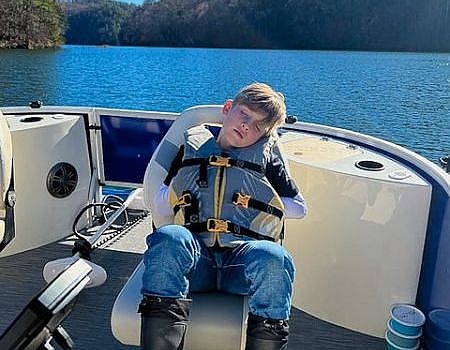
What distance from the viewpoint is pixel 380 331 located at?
6.05 ft

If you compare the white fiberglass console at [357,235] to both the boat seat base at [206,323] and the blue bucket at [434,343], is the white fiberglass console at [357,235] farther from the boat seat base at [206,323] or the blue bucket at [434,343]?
the boat seat base at [206,323]

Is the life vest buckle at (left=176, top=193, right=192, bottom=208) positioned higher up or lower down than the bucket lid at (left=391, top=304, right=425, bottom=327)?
higher up

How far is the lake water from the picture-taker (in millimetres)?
10172

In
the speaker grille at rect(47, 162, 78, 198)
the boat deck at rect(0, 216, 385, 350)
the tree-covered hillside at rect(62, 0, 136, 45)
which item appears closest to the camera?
the boat deck at rect(0, 216, 385, 350)

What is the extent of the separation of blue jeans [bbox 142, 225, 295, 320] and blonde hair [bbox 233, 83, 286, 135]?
37 centimetres

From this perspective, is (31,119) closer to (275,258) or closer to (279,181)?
(279,181)

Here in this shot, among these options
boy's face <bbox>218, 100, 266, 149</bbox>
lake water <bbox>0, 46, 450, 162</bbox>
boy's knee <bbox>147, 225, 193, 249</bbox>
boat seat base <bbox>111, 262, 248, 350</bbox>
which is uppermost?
boy's face <bbox>218, 100, 266, 149</bbox>

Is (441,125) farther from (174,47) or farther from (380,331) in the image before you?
(174,47)

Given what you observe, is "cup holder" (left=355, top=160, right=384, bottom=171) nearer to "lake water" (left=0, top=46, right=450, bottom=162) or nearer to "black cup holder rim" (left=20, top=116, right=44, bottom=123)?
"black cup holder rim" (left=20, top=116, right=44, bottom=123)

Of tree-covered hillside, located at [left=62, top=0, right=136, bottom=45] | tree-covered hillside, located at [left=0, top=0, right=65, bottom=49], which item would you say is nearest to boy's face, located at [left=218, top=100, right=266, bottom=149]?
tree-covered hillside, located at [left=0, top=0, right=65, bottom=49]

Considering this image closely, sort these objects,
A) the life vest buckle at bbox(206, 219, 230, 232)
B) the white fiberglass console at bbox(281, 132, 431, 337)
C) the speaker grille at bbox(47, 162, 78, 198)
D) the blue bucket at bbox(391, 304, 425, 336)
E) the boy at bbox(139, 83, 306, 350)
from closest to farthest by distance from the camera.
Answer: the boy at bbox(139, 83, 306, 350), the life vest buckle at bbox(206, 219, 230, 232), the blue bucket at bbox(391, 304, 425, 336), the white fiberglass console at bbox(281, 132, 431, 337), the speaker grille at bbox(47, 162, 78, 198)

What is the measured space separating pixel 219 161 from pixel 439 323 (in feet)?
2.48

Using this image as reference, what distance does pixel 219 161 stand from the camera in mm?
1571

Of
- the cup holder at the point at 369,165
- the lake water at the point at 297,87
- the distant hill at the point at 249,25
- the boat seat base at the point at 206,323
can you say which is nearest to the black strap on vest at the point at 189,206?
the boat seat base at the point at 206,323
